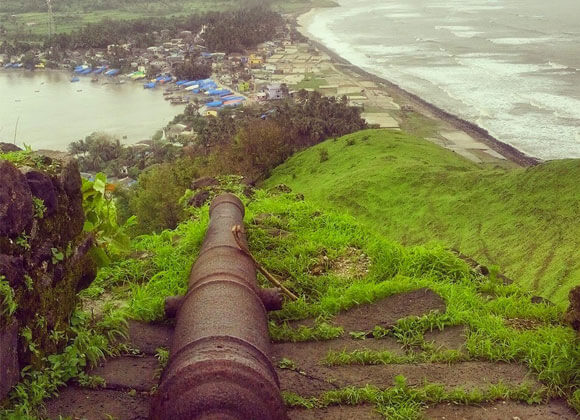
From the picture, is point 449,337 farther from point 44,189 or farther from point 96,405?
point 44,189

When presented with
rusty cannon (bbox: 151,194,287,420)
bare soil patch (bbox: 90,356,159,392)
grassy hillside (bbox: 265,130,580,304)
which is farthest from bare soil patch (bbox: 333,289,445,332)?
grassy hillside (bbox: 265,130,580,304)

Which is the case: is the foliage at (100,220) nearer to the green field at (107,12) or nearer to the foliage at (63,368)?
the foliage at (63,368)

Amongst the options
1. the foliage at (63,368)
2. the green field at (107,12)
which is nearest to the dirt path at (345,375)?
the foliage at (63,368)

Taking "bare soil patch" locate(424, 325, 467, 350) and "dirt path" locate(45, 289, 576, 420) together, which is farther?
"bare soil patch" locate(424, 325, 467, 350)

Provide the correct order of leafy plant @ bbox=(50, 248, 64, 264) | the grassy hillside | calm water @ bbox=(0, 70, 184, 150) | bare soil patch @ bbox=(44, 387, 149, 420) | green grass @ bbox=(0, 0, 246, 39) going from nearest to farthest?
bare soil patch @ bbox=(44, 387, 149, 420) → leafy plant @ bbox=(50, 248, 64, 264) → the grassy hillside → calm water @ bbox=(0, 70, 184, 150) → green grass @ bbox=(0, 0, 246, 39)

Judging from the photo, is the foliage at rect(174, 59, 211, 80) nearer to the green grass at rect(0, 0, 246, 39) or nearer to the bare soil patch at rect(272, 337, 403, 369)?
the green grass at rect(0, 0, 246, 39)

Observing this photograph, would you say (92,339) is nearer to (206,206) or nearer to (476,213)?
(206,206)

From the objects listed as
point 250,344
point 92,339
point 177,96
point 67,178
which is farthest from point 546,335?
point 177,96
